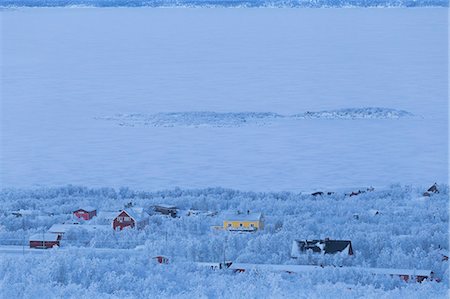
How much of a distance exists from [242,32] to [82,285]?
51.0 feet

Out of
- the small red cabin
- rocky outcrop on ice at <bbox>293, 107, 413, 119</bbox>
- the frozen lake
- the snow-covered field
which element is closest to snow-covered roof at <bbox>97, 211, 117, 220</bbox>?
the snow-covered field

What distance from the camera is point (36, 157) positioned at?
625 cm

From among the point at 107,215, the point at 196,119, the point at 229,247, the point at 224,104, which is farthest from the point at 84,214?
the point at 224,104

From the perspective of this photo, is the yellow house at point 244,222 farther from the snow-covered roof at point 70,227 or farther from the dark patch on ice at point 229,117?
the dark patch on ice at point 229,117

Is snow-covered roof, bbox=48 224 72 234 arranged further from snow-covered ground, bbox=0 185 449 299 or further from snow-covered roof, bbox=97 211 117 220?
snow-covered roof, bbox=97 211 117 220

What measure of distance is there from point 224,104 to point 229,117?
2.72ft

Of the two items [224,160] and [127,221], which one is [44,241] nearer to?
[127,221]

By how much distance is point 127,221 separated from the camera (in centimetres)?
409

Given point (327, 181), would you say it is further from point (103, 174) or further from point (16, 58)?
point (16, 58)

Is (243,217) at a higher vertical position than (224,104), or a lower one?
lower

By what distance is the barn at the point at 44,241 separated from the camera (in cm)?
366

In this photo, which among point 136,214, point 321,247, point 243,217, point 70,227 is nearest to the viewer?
point 321,247

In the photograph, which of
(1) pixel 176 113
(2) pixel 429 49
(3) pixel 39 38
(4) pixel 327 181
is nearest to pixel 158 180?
(4) pixel 327 181

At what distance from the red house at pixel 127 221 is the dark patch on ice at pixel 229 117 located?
3.40 m
